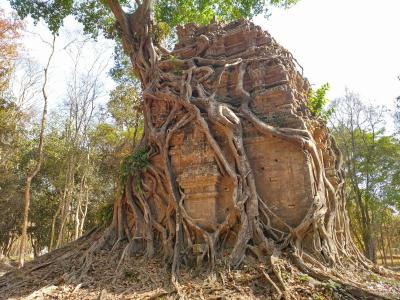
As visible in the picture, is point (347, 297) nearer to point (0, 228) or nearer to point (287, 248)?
point (287, 248)

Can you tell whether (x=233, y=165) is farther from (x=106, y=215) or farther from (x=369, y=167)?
(x=369, y=167)

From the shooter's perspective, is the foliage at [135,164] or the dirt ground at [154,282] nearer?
the dirt ground at [154,282]

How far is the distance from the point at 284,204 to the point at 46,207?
16.7 m

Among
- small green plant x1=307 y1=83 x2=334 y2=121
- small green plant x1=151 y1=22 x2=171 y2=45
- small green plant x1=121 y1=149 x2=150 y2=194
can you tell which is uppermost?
small green plant x1=151 y1=22 x2=171 y2=45

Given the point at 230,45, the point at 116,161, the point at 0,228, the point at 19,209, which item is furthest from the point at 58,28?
the point at 0,228

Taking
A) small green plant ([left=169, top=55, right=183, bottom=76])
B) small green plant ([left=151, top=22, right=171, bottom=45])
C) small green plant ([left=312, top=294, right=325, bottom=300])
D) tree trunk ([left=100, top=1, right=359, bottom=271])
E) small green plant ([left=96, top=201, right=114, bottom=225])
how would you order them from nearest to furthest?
small green plant ([left=312, top=294, right=325, bottom=300]), tree trunk ([left=100, top=1, right=359, bottom=271]), small green plant ([left=96, top=201, right=114, bottom=225]), small green plant ([left=169, top=55, right=183, bottom=76]), small green plant ([left=151, top=22, right=171, bottom=45])

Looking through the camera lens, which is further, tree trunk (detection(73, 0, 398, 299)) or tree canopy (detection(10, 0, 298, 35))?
tree canopy (detection(10, 0, 298, 35))

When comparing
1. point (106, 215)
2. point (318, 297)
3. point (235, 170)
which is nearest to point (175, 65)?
point (235, 170)

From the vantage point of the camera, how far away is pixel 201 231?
17.3ft

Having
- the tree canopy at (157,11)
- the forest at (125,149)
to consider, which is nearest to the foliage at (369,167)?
the forest at (125,149)

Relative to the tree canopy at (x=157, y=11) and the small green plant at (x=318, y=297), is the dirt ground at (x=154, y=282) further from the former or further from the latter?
the tree canopy at (x=157, y=11)

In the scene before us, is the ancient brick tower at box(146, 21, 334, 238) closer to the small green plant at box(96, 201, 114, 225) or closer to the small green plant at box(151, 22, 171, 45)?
the small green plant at box(96, 201, 114, 225)

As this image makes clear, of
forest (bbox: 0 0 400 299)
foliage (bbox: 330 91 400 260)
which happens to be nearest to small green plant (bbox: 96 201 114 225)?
forest (bbox: 0 0 400 299)

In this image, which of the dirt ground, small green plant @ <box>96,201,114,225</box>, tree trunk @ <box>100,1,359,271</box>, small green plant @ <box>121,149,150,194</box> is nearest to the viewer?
the dirt ground
